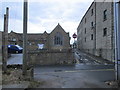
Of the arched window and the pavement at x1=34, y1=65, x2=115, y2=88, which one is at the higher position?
the arched window

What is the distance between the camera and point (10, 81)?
19.2ft

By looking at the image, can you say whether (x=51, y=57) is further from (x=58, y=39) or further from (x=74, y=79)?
(x=58, y=39)

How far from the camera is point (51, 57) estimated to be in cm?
1279

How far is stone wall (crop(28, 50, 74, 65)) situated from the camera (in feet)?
41.6

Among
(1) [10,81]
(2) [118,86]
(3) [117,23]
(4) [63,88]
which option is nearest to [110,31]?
(3) [117,23]

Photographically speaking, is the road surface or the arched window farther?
the arched window

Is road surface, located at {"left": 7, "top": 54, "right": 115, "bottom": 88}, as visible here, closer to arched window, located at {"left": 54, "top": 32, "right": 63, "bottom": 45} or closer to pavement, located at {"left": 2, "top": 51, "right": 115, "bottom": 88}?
pavement, located at {"left": 2, "top": 51, "right": 115, "bottom": 88}

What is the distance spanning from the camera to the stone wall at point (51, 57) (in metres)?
12.7

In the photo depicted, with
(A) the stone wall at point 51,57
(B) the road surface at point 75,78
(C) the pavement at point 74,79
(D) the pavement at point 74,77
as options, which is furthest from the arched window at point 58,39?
(C) the pavement at point 74,79

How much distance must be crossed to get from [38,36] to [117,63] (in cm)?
3898

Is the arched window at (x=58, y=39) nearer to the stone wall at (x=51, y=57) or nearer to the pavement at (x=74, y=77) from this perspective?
Answer: the stone wall at (x=51, y=57)

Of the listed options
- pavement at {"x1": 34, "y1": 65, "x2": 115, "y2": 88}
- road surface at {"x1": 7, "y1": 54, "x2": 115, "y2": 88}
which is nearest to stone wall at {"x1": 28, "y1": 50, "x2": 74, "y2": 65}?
road surface at {"x1": 7, "y1": 54, "x2": 115, "y2": 88}

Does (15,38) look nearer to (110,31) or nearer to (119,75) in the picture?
(110,31)

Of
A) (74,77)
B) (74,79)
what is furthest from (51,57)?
(74,79)
